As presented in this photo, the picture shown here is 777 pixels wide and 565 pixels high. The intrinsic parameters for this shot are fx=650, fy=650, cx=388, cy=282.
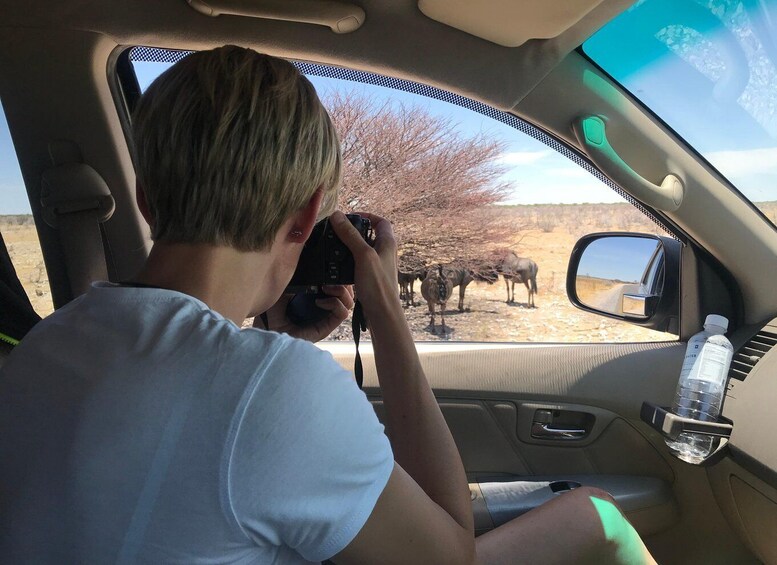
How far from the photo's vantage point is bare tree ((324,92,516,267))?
7.67 feet

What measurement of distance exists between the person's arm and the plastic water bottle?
1059 millimetres

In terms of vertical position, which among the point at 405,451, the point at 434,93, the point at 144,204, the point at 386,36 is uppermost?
the point at 386,36

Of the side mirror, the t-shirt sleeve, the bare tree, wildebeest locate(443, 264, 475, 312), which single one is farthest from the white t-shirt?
wildebeest locate(443, 264, 475, 312)

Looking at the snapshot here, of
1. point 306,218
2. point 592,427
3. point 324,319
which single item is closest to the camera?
point 306,218

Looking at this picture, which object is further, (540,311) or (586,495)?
(540,311)

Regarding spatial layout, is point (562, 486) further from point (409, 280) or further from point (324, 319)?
point (324, 319)

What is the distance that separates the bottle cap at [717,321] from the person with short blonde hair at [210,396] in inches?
51.5

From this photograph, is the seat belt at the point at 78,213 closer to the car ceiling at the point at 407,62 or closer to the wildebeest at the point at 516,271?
the car ceiling at the point at 407,62

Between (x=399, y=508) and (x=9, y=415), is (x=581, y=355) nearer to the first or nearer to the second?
(x=399, y=508)

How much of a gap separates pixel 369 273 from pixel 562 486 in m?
1.19

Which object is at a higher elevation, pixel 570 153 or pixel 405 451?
pixel 570 153

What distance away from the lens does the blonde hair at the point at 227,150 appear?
1.03 m

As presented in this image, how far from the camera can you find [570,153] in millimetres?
2027

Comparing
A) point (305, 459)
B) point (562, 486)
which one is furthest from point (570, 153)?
point (305, 459)
